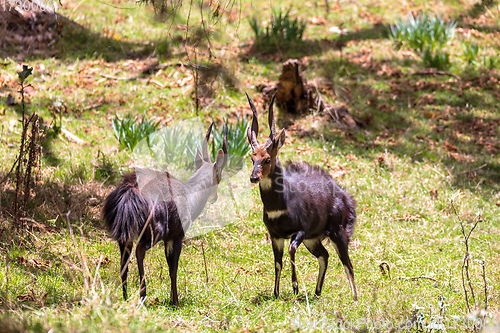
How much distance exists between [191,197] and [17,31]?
8767 millimetres

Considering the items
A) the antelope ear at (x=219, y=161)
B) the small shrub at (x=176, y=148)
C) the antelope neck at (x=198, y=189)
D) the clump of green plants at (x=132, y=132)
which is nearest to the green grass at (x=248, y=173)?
the clump of green plants at (x=132, y=132)

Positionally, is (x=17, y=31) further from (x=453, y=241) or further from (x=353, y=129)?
(x=453, y=241)

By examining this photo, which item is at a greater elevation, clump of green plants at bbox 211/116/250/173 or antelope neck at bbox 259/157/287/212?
antelope neck at bbox 259/157/287/212

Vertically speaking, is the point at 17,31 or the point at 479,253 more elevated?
the point at 17,31

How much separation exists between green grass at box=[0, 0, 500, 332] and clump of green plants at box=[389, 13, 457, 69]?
0.36 meters

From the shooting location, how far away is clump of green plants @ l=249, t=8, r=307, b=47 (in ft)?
41.3

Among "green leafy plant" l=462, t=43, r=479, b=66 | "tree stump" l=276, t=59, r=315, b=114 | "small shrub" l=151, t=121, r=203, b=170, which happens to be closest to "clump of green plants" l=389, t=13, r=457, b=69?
"green leafy plant" l=462, t=43, r=479, b=66

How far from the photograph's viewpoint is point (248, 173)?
28.1 feet

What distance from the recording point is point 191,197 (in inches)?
214

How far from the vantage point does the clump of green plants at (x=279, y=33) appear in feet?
41.3

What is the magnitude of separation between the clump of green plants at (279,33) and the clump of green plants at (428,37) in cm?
233

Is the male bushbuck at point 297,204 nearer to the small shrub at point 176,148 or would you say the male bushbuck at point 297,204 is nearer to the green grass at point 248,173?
the green grass at point 248,173

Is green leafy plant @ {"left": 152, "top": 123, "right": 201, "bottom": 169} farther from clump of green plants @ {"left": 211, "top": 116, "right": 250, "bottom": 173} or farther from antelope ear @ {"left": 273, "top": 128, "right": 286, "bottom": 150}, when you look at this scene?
antelope ear @ {"left": 273, "top": 128, "right": 286, "bottom": 150}

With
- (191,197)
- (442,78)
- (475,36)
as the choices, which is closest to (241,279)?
(191,197)
